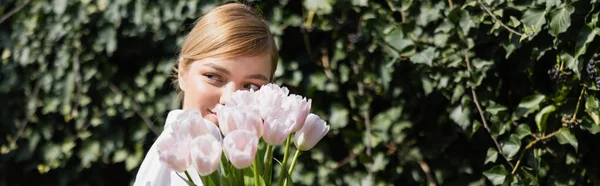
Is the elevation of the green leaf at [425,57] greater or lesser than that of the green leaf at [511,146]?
greater

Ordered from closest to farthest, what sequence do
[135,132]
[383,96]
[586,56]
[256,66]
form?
1. [256,66]
2. [586,56]
3. [383,96]
4. [135,132]

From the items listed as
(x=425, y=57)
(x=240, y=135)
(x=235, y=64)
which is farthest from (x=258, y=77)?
(x=425, y=57)

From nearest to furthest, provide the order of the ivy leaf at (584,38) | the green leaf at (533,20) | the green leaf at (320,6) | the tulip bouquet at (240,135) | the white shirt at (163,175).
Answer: the tulip bouquet at (240,135)
the white shirt at (163,175)
the ivy leaf at (584,38)
the green leaf at (533,20)
the green leaf at (320,6)

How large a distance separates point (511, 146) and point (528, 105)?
123mm

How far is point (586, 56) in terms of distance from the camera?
2.16m

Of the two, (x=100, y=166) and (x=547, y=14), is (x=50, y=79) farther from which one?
(x=547, y=14)

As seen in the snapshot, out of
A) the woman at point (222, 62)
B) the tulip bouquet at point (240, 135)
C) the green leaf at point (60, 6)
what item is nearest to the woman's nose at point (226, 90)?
the woman at point (222, 62)

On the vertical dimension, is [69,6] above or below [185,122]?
below

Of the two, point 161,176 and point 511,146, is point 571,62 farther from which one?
point 161,176

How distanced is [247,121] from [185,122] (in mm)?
97

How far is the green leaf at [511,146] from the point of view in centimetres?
232

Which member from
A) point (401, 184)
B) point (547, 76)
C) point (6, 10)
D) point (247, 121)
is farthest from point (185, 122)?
point (6, 10)

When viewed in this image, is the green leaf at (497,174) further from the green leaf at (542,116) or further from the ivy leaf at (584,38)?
the ivy leaf at (584,38)

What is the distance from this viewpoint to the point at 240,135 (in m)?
1.27
